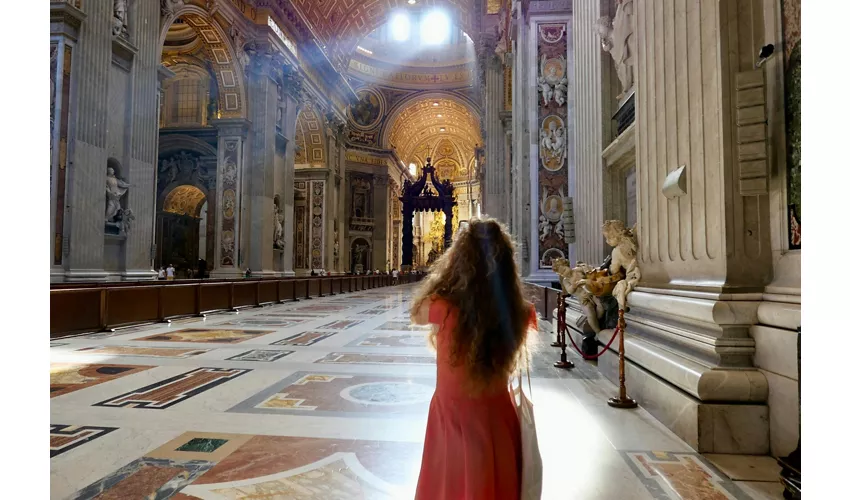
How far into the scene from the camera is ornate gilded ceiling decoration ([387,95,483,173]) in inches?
1636

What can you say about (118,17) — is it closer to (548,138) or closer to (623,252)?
(548,138)

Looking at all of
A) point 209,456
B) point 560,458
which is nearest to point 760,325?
point 560,458

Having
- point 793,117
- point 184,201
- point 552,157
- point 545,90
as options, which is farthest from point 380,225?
point 793,117

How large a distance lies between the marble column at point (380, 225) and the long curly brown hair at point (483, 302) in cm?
3709

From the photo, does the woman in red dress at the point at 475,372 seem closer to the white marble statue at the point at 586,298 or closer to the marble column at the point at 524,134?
the white marble statue at the point at 586,298

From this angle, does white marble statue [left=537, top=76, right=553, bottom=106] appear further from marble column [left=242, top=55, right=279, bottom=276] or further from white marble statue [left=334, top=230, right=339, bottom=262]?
white marble statue [left=334, top=230, right=339, bottom=262]

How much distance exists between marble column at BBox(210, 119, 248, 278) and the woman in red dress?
16.7m

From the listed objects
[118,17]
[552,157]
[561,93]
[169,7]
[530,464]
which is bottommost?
[530,464]

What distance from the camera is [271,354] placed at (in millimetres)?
5504

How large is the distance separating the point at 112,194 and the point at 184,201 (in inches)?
504

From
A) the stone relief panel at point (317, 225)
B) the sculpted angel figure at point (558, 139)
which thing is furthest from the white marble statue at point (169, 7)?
the stone relief panel at point (317, 225)

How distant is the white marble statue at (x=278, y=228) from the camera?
60.8 feet

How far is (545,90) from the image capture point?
34.8ft

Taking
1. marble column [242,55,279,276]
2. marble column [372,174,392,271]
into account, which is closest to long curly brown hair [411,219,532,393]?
marble column [242,55,279,276]
